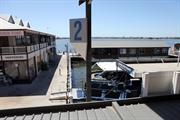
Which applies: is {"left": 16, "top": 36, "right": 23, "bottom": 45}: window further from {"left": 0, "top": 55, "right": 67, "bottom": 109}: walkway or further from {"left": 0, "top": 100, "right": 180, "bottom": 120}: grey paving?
{"left": 0, "top": 100, "right": 180, "bottom": 120}: grey paving

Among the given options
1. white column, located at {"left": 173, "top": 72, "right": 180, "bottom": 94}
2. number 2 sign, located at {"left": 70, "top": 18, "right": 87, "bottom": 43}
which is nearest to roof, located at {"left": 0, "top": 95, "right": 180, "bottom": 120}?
white column, located at {"left": 173, "top": 72, "right": 180, "bottom": 94}

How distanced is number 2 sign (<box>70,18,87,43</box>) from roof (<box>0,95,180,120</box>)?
5.47ft

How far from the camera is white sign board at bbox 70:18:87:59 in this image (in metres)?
4.30

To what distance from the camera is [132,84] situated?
18.8m

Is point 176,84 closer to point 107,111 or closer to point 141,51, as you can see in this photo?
point 107,111

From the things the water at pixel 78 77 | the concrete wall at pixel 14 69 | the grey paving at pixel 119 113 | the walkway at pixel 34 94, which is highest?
the grey paving at pixel 119 113

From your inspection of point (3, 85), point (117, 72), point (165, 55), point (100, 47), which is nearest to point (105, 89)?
point (117, 72)

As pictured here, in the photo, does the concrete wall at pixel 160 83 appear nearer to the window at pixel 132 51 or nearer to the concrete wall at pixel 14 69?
the concrete wall at pixel 14 69

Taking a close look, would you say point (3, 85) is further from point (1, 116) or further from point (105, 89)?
point (1, 116)

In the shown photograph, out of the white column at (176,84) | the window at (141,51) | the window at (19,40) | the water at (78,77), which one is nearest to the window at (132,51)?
the window at (141,51)

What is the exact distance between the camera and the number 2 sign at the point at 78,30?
14.1ft

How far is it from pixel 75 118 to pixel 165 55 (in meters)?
41.4

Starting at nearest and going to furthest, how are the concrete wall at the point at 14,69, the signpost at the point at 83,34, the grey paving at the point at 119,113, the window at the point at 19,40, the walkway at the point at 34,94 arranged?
the grey paving at the point at 119,113, the signpost at the point at 83,34, the walkway at the point at 34,94, the concrete wall at the point at 14,69, the window at the point at 19,40

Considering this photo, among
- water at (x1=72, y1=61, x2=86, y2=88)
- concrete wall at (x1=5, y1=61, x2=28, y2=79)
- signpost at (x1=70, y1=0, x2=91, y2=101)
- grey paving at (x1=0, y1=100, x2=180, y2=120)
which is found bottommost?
water at (x1=72, y1=61, x2=86, y2=88)
